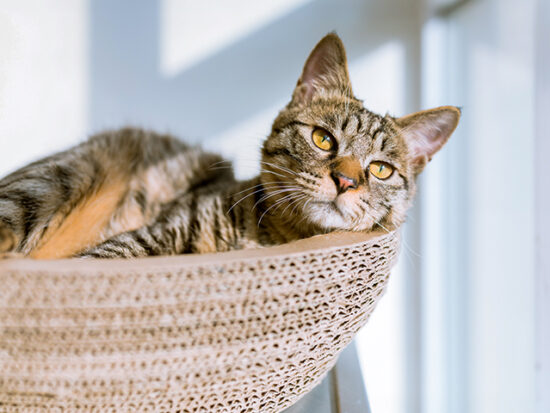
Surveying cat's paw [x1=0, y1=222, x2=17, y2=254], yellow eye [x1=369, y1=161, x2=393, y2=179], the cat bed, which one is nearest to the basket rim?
the cat bed

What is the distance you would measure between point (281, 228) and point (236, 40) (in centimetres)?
124

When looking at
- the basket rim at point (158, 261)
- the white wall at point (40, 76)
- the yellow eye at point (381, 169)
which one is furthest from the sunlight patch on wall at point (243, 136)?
the basket rim at point (158, 261)

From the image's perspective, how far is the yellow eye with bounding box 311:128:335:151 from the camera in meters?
0.99

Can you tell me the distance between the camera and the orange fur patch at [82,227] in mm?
975

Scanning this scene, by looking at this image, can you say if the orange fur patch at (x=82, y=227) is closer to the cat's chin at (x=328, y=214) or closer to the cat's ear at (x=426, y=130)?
the cat's chin at (x=328, y=214)

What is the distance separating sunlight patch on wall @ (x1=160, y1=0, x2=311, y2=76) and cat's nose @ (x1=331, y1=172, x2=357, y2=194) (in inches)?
50.8

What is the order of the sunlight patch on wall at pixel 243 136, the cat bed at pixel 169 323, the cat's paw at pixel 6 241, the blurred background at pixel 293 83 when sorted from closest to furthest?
the cat bed at pixel 169 323 < the cat's paw at pixel 6 241 < the blurred background at pixel 293 83 < the sunlight patch on wall at pixel 243 136

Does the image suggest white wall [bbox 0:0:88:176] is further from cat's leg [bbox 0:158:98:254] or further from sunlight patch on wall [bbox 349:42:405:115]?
sunlight patch on wall [bbox 349:42:405:115]

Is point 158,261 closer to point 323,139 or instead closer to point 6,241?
point 6,241

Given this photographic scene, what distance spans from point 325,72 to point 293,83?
89 centimetres

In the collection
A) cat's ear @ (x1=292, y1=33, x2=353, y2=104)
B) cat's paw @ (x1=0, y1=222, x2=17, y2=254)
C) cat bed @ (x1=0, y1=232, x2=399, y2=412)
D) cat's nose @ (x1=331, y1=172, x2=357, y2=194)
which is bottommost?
cat bed @ (x1=0, y1=232, x2=399, y2=412)

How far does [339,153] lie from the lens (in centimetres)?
97

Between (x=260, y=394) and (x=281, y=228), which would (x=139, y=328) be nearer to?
(x=260, y=394)

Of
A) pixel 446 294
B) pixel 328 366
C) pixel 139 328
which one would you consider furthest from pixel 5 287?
pixel 446 294
